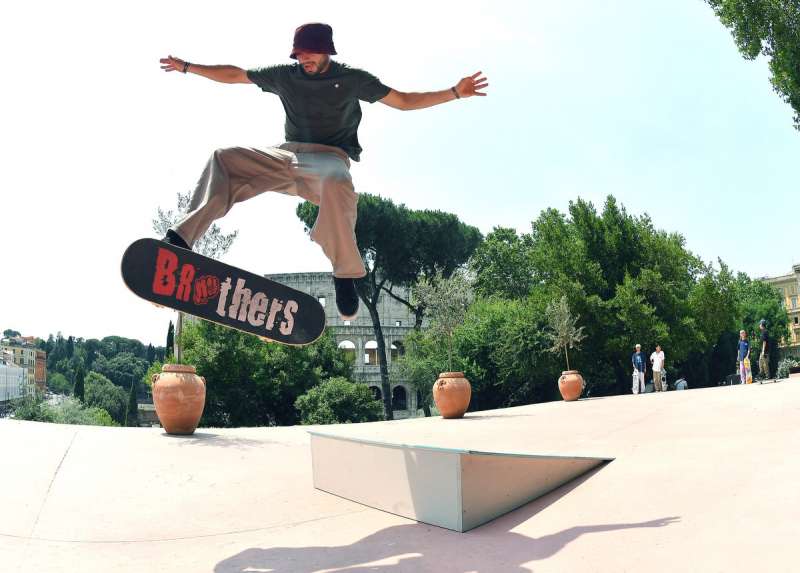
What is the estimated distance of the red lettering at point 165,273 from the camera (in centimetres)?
392

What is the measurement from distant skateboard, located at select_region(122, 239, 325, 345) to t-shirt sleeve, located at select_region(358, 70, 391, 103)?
59.7 inches

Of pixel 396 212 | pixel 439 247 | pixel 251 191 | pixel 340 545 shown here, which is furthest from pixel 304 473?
pixel 439 247

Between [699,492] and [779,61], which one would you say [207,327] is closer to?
[779,61]

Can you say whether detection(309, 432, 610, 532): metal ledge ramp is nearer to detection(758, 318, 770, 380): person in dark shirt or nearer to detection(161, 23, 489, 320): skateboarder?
detection(161, 23, 489, 320): skateboarder

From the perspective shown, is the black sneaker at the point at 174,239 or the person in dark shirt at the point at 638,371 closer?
the black sneaker at the point at 174,239

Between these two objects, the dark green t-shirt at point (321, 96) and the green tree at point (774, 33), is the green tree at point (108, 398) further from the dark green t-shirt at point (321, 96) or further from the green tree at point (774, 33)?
the dark green t-shirt at point (321, 96)

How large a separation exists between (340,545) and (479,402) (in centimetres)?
3021

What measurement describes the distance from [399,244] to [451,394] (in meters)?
28.2

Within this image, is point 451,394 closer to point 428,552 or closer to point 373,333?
point 428,552

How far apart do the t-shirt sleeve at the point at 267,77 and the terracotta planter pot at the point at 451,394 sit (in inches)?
403

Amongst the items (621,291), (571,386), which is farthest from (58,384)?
(571,386)

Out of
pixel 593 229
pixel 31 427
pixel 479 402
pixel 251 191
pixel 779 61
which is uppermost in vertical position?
pixel 779 61

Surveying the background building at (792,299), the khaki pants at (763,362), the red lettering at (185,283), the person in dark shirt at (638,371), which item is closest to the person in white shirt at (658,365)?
the person in dark shirt at (638,371)

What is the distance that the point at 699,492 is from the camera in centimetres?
458
